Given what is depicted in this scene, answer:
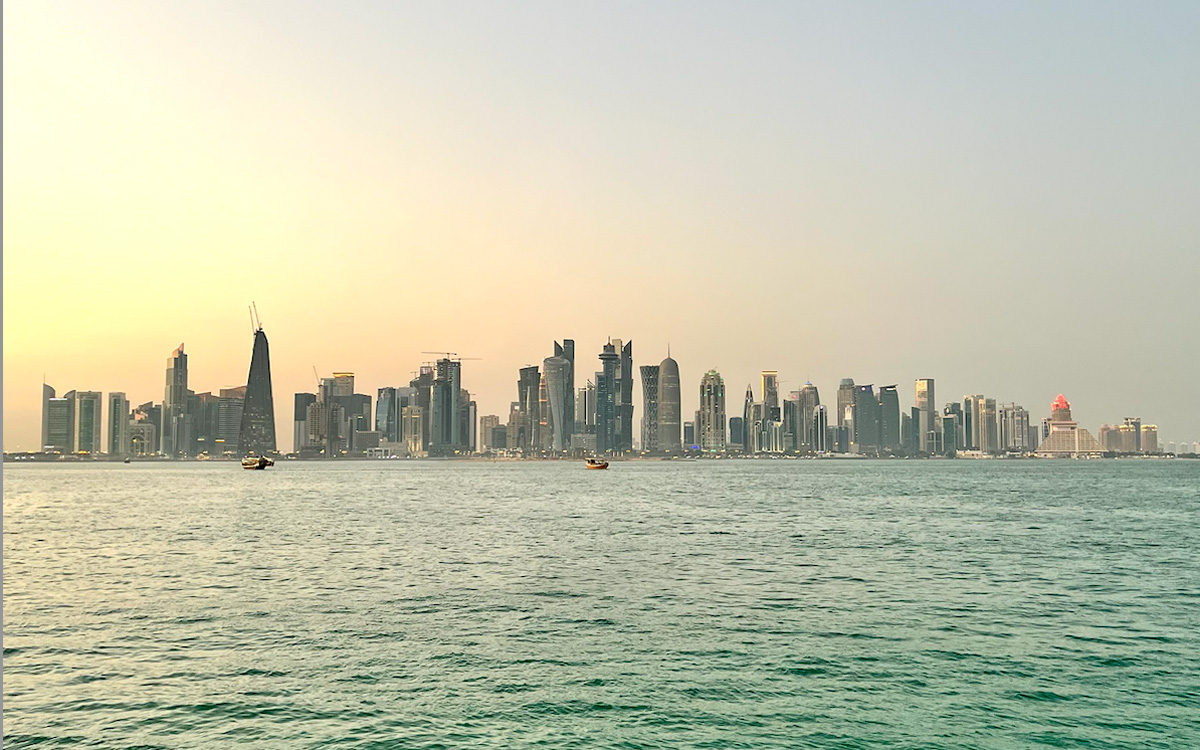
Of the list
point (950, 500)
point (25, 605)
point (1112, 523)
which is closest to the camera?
point (25, 605)

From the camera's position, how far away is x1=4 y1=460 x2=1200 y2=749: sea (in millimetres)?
21844

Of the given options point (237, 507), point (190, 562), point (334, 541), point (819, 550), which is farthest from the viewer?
point (237, 507)

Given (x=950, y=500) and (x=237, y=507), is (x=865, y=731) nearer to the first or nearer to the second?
(x=237, y=507)

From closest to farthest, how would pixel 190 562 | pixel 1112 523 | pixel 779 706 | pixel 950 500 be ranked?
pixel 779 706
pixel 190 562
pixel 1112 523
pixel 950 500

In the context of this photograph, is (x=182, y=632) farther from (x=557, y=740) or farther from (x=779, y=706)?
(x=779, y=706)

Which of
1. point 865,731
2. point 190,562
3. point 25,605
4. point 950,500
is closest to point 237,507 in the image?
point 190,562

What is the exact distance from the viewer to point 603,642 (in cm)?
3111

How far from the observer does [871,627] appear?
33938 millimetres

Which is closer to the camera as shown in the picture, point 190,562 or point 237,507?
point 190,562

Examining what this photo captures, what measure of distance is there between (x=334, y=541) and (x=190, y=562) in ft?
46.3

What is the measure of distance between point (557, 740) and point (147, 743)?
9292 millimetres

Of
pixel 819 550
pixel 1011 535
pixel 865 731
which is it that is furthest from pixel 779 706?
pixel 1011 535

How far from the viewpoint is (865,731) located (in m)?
21.5

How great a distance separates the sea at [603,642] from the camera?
21.8m
